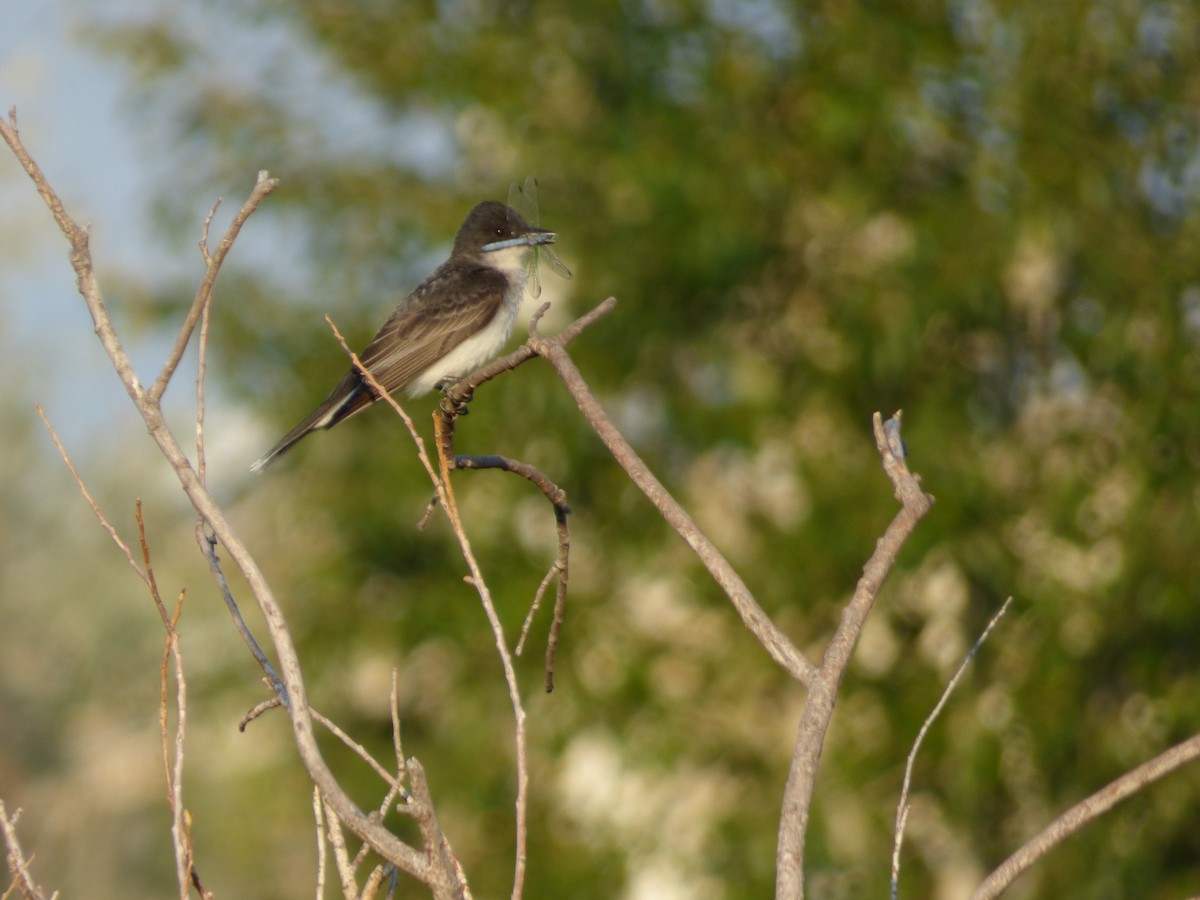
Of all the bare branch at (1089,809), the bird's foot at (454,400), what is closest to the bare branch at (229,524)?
the bare branch at (1089,809)

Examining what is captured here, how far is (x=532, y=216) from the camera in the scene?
459cm

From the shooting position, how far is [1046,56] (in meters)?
8.27

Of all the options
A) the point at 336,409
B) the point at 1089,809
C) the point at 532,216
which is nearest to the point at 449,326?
the point at 336,409

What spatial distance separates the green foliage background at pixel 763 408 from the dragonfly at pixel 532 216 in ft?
11.4

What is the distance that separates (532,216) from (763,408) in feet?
13.1

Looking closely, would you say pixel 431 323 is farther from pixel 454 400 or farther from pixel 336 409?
pixel 454 400

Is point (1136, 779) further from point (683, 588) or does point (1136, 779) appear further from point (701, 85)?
point (701, 85)

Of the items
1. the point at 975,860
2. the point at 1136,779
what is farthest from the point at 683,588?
the point at 1136,779

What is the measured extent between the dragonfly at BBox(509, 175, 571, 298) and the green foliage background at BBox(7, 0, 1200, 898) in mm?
3474

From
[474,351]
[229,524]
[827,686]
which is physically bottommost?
[474,351]

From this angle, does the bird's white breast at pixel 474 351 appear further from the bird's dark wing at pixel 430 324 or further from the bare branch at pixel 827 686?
the bare branch at pixel 827 686

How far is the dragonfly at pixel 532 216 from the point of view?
4.23 meters

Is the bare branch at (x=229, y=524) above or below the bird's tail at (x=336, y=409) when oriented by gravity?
above

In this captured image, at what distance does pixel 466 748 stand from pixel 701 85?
405 centimetres
